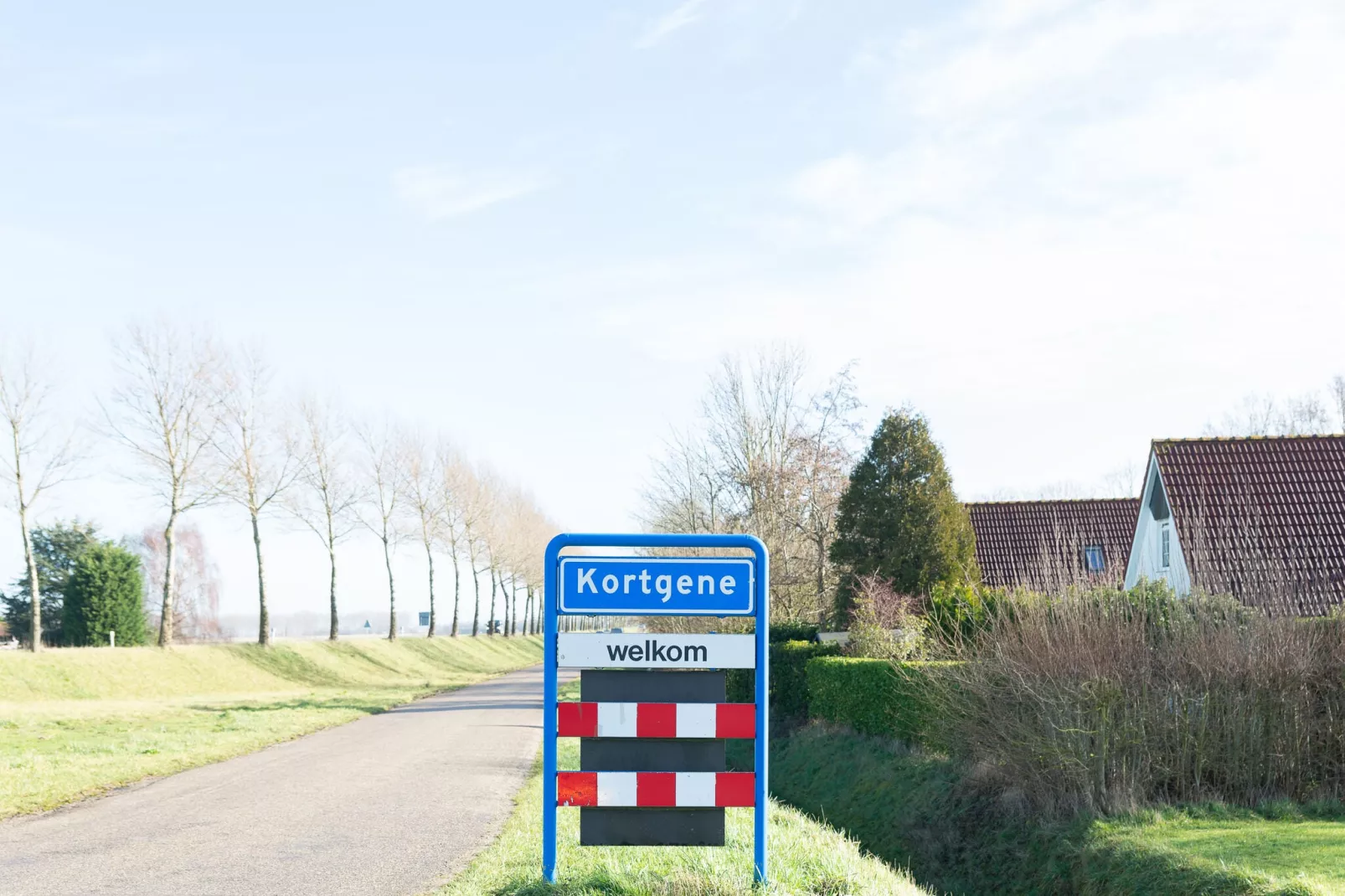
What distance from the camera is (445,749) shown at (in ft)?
57.8

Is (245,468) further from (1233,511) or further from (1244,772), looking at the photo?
(1244,772)

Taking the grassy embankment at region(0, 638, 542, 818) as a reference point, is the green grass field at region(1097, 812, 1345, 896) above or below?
above

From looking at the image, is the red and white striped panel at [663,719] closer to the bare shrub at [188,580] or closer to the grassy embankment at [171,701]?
the grassy embankment at [171,701]

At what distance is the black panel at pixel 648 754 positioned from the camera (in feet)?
22.4

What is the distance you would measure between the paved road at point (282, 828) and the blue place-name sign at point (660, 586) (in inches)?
104

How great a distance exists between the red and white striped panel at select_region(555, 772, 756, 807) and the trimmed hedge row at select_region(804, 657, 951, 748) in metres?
7.38

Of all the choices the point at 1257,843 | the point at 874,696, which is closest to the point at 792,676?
the point at 874,696

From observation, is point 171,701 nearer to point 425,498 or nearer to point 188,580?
point 425,498

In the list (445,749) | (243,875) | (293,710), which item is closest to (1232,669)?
(243,875)

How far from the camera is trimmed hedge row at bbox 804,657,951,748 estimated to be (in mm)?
15016

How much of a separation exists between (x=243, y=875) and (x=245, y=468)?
114 ft

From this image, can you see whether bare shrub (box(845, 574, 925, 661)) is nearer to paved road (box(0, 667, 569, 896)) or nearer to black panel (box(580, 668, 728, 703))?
paved road (box(0, 667, 569, 896))

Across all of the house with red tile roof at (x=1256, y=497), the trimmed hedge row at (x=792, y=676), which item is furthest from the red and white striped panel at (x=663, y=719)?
the house with red tile roof at (x=1256, y=497)

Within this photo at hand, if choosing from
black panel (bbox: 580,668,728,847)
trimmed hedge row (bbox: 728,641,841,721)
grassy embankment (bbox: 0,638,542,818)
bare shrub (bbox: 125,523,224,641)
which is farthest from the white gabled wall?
bare shrub (bbox: 125,523,224,641)
